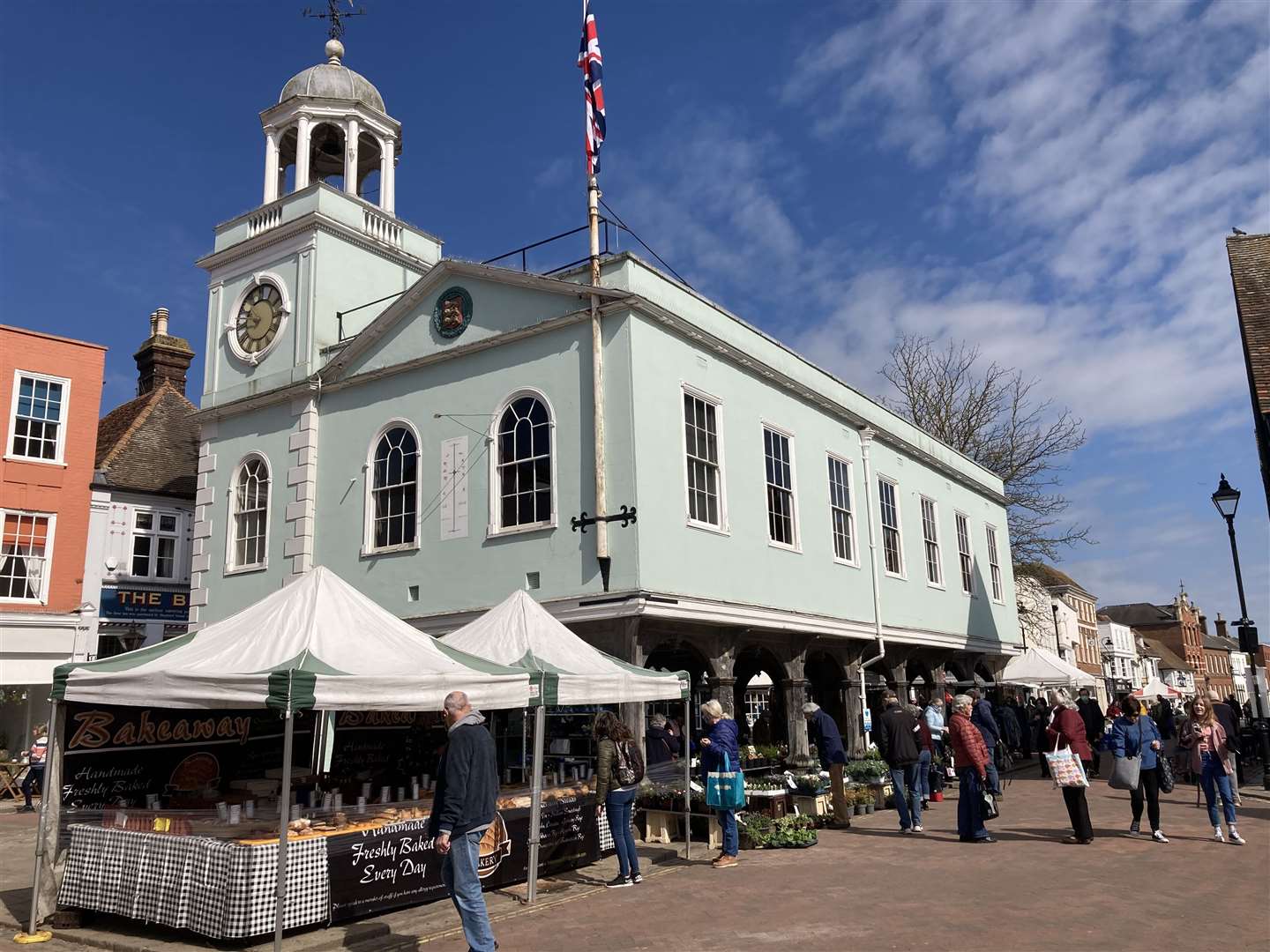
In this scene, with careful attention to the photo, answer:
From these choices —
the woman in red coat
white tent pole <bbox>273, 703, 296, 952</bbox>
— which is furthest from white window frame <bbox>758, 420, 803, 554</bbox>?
white tent pole <bbox>273, 703, 296, 952</bbox>

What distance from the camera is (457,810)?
682 centimetres

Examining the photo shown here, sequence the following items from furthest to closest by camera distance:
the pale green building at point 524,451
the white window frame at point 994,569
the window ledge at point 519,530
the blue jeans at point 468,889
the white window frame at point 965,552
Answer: the white window frame at point 994,569 < the white window frame at point 965,552 < the window ledge at point 519,530 < the pale green building at point 524,451 < the blue jeans at point 468,889

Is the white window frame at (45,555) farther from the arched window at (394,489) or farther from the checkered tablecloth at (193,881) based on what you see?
the checkered tablecloth at (193,881)

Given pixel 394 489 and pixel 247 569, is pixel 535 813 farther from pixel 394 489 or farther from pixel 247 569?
pixel 247 569

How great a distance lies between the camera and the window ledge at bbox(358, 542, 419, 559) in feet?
54.7

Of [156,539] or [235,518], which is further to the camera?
[156,539]

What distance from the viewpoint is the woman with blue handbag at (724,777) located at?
1097 cm

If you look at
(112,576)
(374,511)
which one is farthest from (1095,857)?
(112,576)

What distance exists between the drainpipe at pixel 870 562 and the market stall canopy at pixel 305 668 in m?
12.1

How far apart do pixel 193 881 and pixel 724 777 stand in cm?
545

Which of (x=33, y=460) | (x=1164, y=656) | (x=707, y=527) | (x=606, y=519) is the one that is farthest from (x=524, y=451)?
(x=1164, y=656)

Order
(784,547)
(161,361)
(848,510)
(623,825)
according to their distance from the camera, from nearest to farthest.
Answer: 1. (623,825)
2. (784,547)
3. (848,510)
4. (161,361)

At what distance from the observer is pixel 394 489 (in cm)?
1727

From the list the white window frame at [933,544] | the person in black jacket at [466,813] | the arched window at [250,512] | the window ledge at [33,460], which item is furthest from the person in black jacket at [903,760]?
the window ledge at [33,460]
